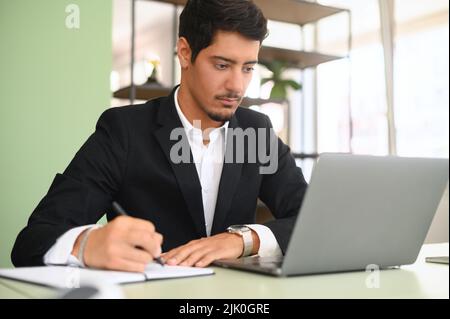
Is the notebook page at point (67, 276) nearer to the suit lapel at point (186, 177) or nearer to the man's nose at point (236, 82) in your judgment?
the suit lapel at point (186, 177)

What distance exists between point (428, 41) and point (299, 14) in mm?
1198

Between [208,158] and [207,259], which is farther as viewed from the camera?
[208,158]

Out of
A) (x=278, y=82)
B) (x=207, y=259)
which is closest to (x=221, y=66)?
(x=207, y=259)

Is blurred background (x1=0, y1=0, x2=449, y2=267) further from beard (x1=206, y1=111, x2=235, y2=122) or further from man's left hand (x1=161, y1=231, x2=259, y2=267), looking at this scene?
man's left hand (x1=161, y1=231, x2=259, y2=267)

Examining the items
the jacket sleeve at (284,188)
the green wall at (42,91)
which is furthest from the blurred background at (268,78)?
the jacket sleeve at (284,188)

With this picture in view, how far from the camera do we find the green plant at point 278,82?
3.96 meters

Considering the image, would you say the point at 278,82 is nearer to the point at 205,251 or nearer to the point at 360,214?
the point at 205,251

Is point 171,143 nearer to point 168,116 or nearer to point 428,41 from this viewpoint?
point 168,116

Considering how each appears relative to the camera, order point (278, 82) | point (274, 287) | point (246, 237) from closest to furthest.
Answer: point (274, 287) < point (246, 237) < point (278, 82)

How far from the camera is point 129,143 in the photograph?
154cm

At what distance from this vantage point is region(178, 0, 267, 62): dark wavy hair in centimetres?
153

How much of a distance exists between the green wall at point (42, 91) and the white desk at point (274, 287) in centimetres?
136

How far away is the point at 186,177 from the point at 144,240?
585 mm

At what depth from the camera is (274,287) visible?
34.1 inches
